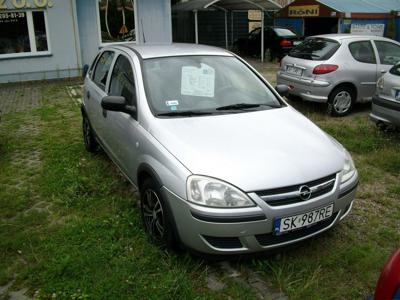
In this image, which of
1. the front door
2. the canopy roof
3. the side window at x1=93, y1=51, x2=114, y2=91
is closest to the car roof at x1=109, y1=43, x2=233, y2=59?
the front door

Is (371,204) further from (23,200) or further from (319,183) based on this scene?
(23,200)

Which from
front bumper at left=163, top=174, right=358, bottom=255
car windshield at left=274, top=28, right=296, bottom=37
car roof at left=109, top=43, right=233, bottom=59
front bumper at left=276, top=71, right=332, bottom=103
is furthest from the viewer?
car windshield at left=274, top=28, right=296, bottom=37

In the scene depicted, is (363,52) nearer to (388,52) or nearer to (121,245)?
(388,52)

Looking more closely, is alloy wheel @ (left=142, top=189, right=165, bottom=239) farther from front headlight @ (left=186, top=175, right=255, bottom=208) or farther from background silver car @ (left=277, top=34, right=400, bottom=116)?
background silver car @ (left=277, top=34, right=400, bottom=116)

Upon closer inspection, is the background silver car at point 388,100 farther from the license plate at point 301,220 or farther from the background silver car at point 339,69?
the license plate at point 301,220

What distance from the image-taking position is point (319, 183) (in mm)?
3238

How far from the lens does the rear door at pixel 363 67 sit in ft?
27.1

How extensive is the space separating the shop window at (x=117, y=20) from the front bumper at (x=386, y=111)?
9854mm

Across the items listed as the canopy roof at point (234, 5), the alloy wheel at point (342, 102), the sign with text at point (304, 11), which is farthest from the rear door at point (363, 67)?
the sign with text at point (304, 11)

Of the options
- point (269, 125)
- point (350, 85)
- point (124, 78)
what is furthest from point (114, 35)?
point (269, 125)

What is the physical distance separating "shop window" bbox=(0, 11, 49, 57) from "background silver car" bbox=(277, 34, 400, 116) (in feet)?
26.4

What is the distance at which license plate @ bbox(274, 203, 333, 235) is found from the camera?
10.1 feet

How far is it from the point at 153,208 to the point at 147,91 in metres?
1.12

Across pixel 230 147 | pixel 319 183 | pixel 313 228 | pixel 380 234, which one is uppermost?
pixel 230 147
